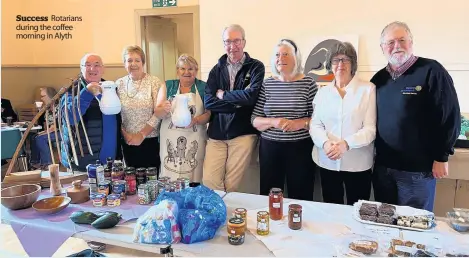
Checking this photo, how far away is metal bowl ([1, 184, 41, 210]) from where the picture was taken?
1.71m

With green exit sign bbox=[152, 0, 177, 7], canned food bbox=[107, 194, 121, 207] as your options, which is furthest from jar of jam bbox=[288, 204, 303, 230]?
green exit sign bbox=[152, 0, 177, 7]

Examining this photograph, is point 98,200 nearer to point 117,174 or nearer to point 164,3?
point 117,174

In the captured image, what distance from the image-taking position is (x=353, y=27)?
172 inches

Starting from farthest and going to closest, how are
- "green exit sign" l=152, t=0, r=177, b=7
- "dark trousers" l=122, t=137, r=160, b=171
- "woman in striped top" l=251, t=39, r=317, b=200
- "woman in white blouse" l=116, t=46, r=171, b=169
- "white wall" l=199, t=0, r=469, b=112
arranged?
"green exit sign" l=152, t=0, r=177, b=7
"white wall" l=199, t=0, r=469, b=112
"dark trousers" l=122, t=137, r=160, b=171
"woman in white blouse" l=116, t=46, r=171, b=169
"woman in striped top" l=251, t=39, r=317, b=200

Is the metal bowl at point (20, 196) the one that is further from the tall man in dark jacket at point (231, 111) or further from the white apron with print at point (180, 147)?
the tall man in dark jacket at point (231, 111)

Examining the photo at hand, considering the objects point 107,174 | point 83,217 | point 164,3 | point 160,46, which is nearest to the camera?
point 83,217

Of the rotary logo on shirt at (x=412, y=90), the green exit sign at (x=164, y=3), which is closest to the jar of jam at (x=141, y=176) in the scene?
the rotary logo on shirt at (x=412, y=90)

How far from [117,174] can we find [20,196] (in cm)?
43

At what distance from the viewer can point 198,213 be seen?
1429 mm

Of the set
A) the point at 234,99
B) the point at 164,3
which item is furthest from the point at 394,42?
the point at 164,3

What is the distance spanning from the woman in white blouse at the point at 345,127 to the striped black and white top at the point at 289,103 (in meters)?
0.10

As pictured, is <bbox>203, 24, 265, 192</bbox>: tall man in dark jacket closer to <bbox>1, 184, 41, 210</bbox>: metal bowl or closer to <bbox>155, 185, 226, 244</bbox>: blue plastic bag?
<bbox>155, 185, 226, 244</bbox>: blue plastic bag

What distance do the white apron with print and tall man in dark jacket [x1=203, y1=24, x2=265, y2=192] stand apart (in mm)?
88

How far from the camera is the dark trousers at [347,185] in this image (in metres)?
2.04
